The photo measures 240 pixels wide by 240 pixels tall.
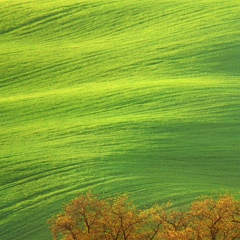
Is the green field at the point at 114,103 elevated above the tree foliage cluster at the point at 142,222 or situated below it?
above

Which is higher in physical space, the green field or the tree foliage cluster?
the green field

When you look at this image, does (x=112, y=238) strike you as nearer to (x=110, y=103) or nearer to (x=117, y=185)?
(x=117, y=185)

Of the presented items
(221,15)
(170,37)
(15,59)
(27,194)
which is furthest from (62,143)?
(221,15)

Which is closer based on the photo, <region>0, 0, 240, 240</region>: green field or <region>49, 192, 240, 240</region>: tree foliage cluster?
<region>49, 192, 240, 240</region>: tree foliage cluster

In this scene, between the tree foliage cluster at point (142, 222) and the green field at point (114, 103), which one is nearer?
the tree foliage cluster at point (142, 222)
